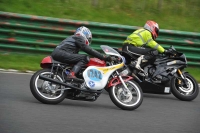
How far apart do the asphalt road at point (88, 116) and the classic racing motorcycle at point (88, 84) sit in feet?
0.57

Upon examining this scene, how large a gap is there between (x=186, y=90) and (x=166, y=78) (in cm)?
50

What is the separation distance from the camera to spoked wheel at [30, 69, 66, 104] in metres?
8.06

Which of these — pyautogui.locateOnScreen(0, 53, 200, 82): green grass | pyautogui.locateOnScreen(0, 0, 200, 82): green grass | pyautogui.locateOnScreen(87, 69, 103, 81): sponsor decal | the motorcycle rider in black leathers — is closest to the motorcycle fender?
pyautogui.locateOnScreen(87, 69, 103, 81): sponsor decal

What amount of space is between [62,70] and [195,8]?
10318 millimetres

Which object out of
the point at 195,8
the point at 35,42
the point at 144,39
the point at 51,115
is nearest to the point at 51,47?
the point at 35,42

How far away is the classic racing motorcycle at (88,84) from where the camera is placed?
26.6 ft

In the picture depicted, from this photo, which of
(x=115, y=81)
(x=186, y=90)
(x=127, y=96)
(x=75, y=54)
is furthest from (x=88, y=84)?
(x=186, y=90)

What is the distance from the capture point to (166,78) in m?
10.2

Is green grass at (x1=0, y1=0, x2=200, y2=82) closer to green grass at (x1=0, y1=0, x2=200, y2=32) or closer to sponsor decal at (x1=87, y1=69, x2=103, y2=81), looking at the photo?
green grass at (x1=0, y1=0, x2=200, y2=32)

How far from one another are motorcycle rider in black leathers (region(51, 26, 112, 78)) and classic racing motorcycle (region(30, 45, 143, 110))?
0.33 feet

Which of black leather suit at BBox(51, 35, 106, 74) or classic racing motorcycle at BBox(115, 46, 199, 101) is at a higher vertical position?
black leather suit at BBox(51, 35, 106, 74)

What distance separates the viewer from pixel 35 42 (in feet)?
42.0

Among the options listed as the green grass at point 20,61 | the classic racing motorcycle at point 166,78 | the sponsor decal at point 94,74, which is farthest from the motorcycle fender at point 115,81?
the green grass at point 20,61

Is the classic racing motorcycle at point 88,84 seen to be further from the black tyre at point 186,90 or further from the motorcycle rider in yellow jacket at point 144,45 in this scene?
the black tyre at point 186,90
